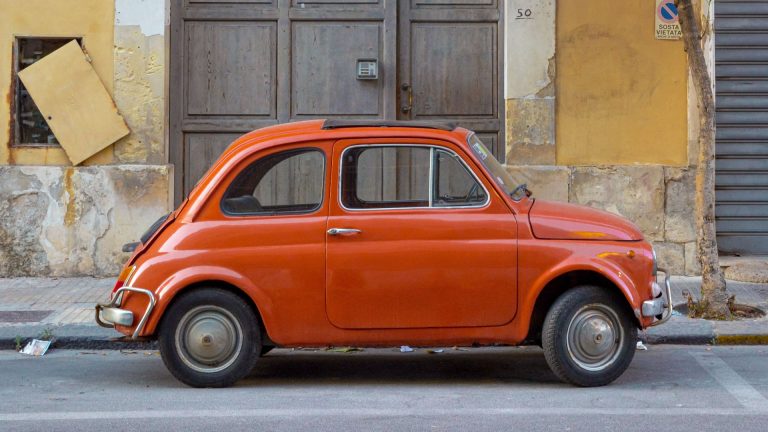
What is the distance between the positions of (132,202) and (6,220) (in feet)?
4.21

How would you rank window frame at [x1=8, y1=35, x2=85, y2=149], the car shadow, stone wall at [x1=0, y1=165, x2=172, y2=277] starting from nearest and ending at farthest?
the car shadow
stone wall at [x1=0, y1=165, x2=172, y2=277]
window frame at [x1=8, y1=35, x2=85, y2=149]

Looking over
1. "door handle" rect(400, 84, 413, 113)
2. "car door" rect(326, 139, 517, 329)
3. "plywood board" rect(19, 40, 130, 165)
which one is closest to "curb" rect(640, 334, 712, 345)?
"car door" rect(326, 139, 517, 329)

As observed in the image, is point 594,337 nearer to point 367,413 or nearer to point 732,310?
point 367,413

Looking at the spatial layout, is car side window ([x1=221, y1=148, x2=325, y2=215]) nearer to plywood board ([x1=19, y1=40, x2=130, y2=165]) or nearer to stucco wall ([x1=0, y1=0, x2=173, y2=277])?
stucco wall ([x1=0, y1=0, x2=173, y2=277])

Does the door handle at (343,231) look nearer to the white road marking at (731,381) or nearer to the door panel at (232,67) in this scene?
the white road marking at (731,381)

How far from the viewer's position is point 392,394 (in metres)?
7.29

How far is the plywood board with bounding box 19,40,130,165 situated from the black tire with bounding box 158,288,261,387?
16.6ft

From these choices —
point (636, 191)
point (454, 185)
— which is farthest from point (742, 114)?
point (454, 185)

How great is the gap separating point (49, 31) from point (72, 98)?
0.73 meters

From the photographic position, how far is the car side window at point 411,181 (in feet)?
24.4

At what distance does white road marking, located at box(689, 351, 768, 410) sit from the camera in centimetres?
697

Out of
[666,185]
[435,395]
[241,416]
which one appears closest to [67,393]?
[241,416]

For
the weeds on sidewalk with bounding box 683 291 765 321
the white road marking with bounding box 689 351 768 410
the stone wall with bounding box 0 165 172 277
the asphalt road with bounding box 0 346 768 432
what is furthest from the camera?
the stone wall with bounding box 0 165 172 277

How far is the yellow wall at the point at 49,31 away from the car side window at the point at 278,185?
4.89 meters
